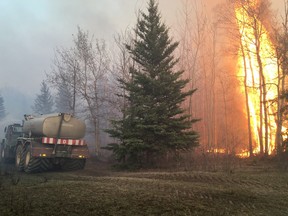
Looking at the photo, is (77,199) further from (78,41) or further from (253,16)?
(78,41)

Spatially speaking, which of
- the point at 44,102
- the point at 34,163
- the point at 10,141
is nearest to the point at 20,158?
the point at 34,163

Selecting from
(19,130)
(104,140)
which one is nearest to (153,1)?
(19,130)

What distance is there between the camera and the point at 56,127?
54.3 feet

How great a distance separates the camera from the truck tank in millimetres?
16281

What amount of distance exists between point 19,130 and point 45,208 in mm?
16301

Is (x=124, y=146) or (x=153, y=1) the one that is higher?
(x=153, y=1)

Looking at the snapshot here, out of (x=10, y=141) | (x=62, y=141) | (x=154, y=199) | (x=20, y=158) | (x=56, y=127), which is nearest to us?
(x=154, y=199)

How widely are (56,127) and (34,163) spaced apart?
7.11 ft

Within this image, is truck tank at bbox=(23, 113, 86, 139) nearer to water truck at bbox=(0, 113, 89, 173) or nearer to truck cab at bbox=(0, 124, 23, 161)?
water truck at bbox=(0, 113, 89, 173)

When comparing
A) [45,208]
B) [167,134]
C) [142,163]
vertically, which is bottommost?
[45,208]

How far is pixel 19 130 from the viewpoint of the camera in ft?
70.6

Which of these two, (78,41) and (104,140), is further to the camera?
(104,140)

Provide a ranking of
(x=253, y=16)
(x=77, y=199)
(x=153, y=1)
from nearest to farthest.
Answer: (x=77, y=199) → (x=153, y=1) → (x=253, y=16)

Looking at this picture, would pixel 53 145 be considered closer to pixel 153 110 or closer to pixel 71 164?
pixel 71 164
